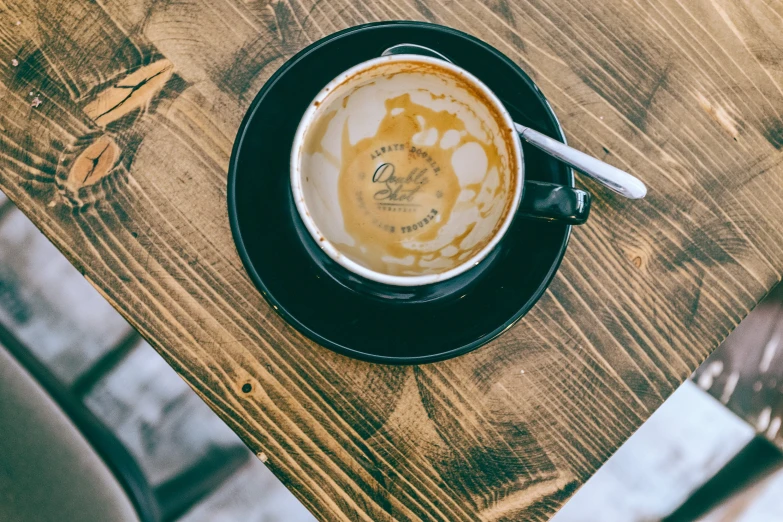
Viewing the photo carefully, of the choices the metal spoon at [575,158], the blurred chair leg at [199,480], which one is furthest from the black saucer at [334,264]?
the blurred chair leg at [199,480]

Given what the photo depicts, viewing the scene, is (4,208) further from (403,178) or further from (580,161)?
(580,161)

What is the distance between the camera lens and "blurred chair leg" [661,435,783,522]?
1.11m

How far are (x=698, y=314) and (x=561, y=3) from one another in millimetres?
431

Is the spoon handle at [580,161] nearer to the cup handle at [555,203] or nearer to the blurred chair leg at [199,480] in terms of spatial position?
the cup handle at [555,203]

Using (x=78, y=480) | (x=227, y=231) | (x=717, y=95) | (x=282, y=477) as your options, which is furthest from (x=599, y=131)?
(x=78, y=480)

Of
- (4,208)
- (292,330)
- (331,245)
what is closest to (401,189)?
(331,245)

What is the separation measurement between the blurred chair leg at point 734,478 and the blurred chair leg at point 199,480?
1.00 m

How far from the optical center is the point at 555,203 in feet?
1.50

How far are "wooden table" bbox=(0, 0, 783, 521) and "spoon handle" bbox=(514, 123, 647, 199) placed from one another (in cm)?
7

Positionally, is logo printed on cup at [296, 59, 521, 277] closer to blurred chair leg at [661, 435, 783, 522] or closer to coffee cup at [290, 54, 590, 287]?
coffee cup at [290, 54, 590, 287]

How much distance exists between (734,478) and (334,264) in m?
1.14

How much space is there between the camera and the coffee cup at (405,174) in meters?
0.50

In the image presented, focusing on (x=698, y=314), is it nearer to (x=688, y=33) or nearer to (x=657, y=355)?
(x=657, y=355)

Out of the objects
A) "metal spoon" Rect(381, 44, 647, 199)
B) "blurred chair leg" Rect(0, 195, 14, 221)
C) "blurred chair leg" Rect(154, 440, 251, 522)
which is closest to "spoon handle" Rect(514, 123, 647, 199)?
"metal spoon" Rect(381, 44, 647, 199)
